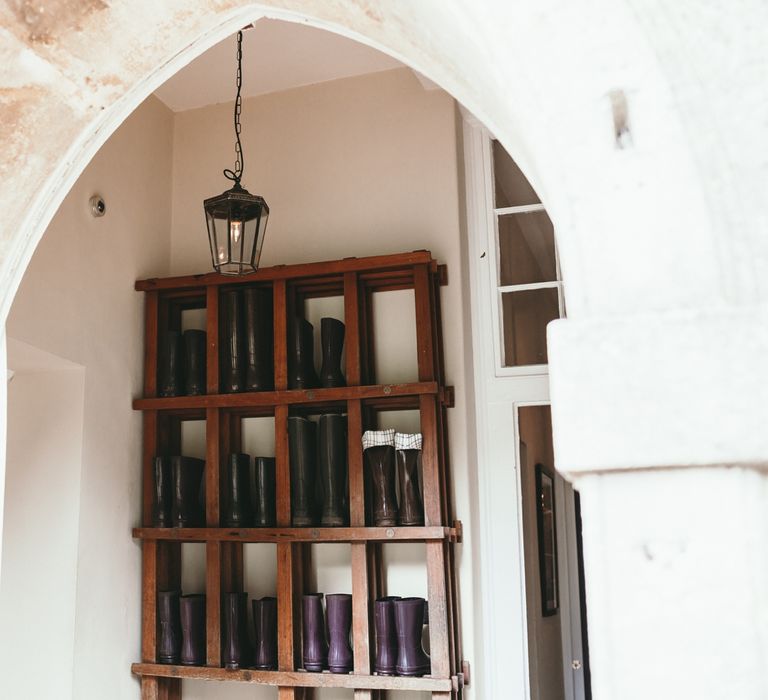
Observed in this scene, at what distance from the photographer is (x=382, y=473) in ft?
9.78

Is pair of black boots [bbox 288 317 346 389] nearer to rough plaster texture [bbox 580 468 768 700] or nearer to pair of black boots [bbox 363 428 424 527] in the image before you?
pair of black boots [bbox 363 428 424 527]

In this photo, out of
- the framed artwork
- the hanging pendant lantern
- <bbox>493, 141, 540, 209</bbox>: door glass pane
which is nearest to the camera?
the hanging pendant lantern

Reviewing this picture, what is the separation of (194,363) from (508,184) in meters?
1.43

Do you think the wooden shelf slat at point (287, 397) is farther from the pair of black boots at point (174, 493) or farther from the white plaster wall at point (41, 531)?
the white plaster wall at point (41, 531)

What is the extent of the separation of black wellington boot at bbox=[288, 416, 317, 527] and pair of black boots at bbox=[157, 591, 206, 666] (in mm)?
500

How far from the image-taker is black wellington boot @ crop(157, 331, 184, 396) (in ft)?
10.9

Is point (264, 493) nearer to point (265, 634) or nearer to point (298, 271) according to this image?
point (265, 634)

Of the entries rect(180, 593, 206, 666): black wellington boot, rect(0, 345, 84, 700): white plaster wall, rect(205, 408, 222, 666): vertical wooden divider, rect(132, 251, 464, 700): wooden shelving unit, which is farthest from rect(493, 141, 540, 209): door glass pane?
rect(180, 593, 206, 666): black wellington boot

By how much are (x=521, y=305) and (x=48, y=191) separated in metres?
2.30

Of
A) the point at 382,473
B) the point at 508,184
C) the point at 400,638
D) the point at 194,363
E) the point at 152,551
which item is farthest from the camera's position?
the point at 508,184

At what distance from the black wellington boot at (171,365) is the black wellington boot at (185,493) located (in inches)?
10.9

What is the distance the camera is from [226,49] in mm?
3346

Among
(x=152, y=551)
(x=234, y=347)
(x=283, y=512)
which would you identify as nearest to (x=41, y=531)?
(x=152, y=551)

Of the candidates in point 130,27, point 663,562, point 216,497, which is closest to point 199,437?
point 216,497
